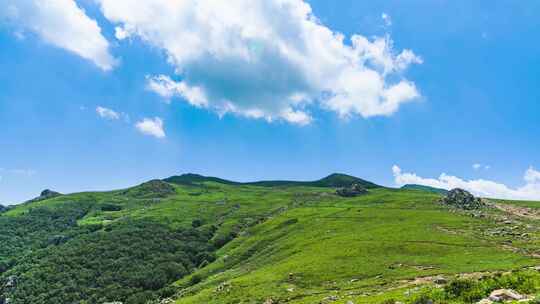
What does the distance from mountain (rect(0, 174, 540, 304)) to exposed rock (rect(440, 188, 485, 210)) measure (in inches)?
292

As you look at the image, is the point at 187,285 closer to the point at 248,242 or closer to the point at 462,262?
the point at 248,242

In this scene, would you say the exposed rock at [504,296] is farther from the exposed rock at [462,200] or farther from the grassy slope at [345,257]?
the exposed rock at [462,200]

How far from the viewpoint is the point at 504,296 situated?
21.7 metres

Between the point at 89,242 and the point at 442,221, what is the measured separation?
132m

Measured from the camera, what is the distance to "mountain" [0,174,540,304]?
5577 cm

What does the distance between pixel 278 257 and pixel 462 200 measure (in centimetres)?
9626

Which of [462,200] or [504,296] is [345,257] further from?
[462,200]

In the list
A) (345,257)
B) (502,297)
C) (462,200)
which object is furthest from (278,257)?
(462,200)

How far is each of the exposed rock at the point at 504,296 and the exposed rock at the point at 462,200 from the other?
443 ft

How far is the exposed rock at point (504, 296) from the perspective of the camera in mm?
21200

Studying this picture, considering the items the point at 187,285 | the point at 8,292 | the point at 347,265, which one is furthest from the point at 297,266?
the point at 8,292

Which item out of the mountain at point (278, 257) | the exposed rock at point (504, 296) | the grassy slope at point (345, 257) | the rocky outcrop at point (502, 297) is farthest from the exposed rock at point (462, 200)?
the rocky outcrop at point (502, 297)

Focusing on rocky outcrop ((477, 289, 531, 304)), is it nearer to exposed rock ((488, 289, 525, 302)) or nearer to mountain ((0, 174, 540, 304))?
exposed rock ((488, 289, 525, 302))

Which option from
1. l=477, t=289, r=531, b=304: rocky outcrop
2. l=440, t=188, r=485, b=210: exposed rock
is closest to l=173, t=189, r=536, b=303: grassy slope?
l=477, t=289, r=531, b=304: rocky outcrop
